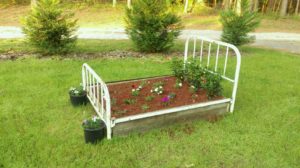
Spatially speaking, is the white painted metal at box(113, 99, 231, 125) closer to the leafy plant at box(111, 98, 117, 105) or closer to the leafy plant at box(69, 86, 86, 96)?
the leafy plant at box(111, 98, 117, 105)

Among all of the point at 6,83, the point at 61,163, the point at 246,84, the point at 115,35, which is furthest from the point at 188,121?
the point at 115,35

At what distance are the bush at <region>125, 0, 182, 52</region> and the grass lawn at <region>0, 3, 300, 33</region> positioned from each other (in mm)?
4931


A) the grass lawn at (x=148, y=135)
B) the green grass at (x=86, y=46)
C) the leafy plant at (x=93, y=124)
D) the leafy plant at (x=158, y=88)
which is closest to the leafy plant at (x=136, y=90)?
the leafy plant at (x=158, y=88)

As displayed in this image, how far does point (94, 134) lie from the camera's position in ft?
9.75

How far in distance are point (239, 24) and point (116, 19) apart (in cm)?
856

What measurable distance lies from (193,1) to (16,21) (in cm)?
1101

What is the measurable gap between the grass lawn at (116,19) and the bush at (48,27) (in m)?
5.64

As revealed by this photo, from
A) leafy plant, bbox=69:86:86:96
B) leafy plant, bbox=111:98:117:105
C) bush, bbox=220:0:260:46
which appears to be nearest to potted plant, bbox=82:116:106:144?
leafy plant, bbox=111:98:117:105

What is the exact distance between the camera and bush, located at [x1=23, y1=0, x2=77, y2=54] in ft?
20.4

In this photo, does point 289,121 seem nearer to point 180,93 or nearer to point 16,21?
point 180,93

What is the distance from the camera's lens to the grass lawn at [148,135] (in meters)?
2.80

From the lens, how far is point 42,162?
8.87 ft

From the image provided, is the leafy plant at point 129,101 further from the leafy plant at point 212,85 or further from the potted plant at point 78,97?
the leafy plant at point 212,85

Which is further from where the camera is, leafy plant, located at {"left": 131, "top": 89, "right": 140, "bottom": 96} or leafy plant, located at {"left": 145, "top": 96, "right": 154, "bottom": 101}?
leafy plant, located at {"left": 131, "top": 89, "right": 140, "bottom": 96}
